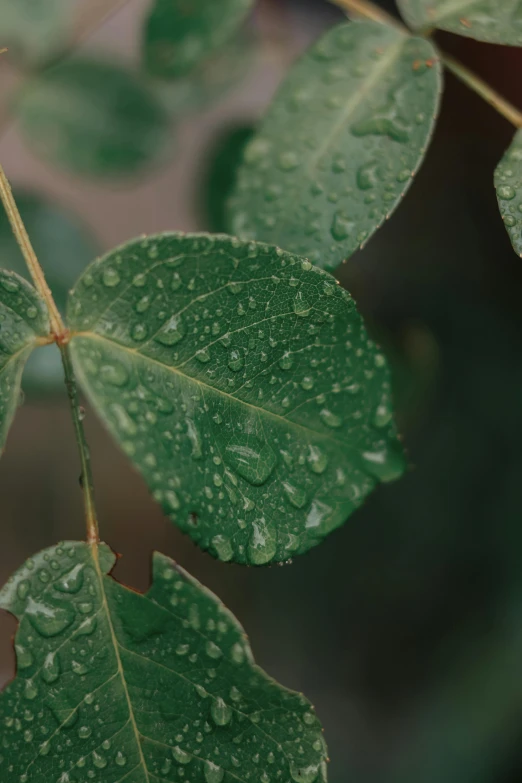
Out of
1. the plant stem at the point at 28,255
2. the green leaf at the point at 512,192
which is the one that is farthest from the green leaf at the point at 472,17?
the plant stem at the point at 28,255

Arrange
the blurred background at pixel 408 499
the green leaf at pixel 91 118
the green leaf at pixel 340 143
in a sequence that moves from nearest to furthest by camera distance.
Answer: the green leaf at pixel 340 143, the green leaf at pixel 91 118, the blurred background at pixel 408 499

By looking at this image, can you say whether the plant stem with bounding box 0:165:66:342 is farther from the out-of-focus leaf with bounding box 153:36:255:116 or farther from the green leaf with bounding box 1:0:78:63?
the out-of-focus leaf with bounding box 153:36:255:116

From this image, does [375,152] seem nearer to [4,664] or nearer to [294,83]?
[294,83]

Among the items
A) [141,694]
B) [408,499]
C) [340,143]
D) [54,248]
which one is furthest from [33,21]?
[408,499]

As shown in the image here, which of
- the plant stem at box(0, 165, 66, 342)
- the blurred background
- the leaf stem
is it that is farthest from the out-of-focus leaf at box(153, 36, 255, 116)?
the plant stem at box(0, 165, 66, 342)

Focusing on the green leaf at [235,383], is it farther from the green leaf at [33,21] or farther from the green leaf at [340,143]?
the green leaf at [33,21]

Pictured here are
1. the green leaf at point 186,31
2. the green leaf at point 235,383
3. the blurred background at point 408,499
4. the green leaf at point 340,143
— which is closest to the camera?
the green leaf at point 235,383
